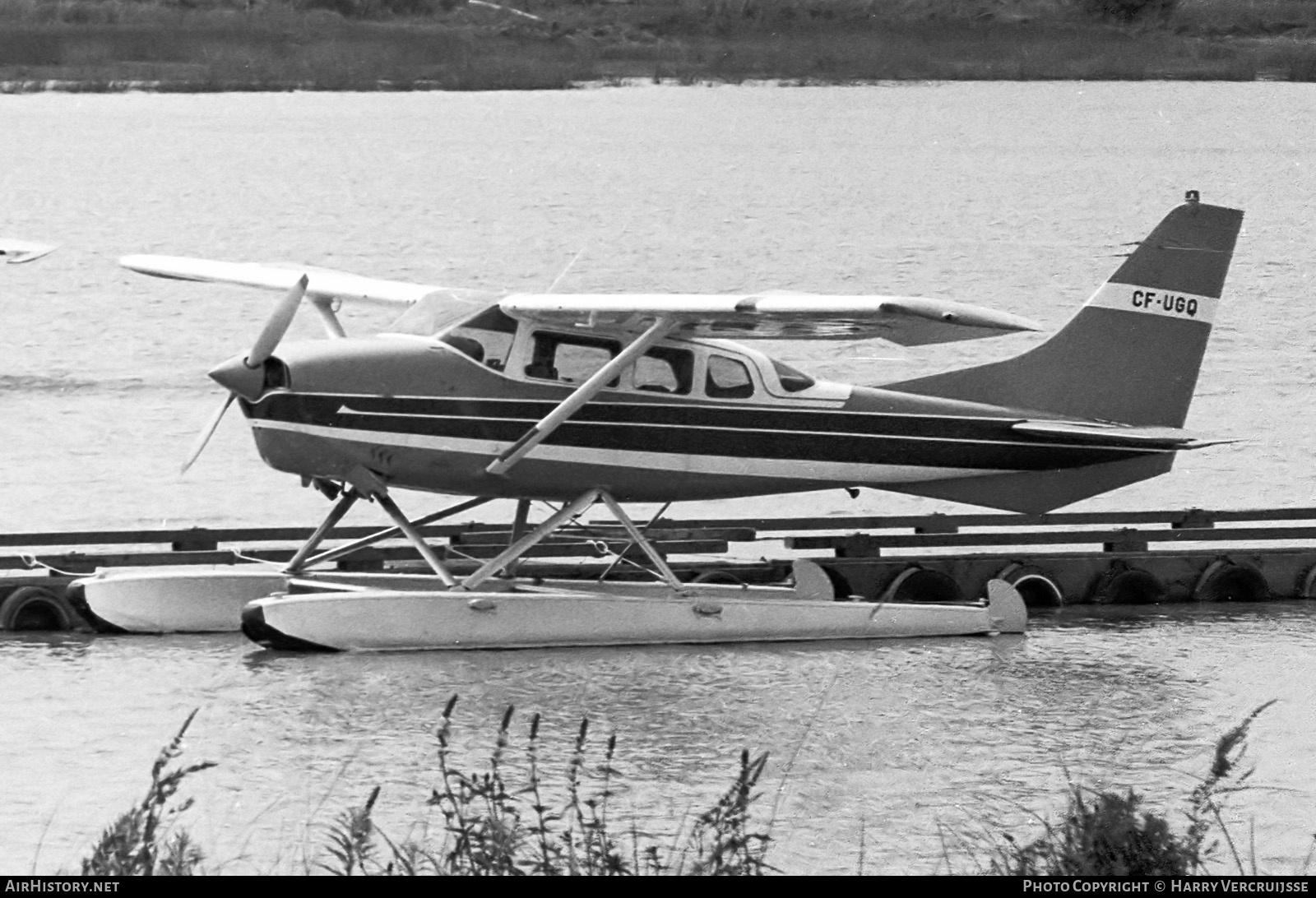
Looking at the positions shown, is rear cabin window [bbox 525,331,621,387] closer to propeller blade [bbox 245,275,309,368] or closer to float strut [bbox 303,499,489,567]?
float strut [bbox 303,499,489,567]

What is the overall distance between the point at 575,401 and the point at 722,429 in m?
1.11

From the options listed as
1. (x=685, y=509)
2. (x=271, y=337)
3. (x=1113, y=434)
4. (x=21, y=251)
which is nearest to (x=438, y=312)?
(x=271, y=337)

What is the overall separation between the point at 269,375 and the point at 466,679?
7.04 ft

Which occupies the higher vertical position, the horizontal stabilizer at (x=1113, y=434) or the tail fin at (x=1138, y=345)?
the tail fin at (x=1138, y=345)

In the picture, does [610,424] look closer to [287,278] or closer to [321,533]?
[321,533]

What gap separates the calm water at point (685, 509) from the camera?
10.7 m

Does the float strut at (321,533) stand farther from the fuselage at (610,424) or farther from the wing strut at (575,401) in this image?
the wing strut at (575,401)

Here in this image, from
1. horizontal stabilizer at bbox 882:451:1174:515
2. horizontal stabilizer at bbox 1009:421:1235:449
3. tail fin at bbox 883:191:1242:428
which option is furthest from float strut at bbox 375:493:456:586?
horizontal stabilizer at bbox 1009:421:1235:449

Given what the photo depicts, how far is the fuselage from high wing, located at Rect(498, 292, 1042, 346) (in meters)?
0.25

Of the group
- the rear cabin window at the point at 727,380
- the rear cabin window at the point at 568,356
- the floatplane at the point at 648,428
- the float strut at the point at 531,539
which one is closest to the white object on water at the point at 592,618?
the floatplane at the point at 648,428

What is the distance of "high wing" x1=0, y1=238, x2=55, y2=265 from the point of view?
21.2 m

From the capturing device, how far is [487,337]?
1255 centimetres

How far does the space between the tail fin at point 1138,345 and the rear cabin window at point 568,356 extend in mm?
2078

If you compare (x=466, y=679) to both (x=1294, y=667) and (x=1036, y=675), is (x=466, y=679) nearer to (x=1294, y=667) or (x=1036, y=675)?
(x=1036, y=675)
